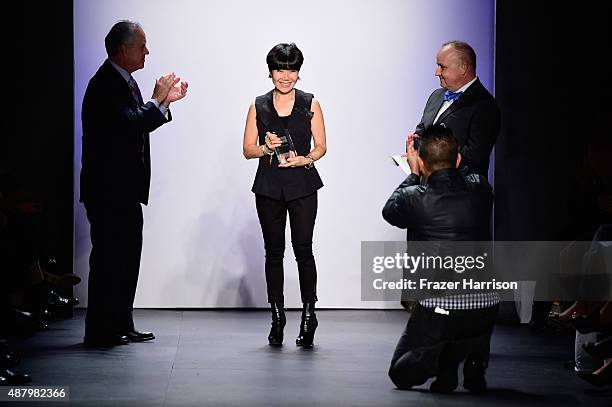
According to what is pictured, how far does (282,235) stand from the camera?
207 inches

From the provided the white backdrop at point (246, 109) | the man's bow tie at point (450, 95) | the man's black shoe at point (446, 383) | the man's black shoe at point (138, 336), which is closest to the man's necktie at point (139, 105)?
the man's black shoe at point (138, 336)

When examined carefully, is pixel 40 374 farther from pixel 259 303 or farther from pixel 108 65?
pixel 259 303

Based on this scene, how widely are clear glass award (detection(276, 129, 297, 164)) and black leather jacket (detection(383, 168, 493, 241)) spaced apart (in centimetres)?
102

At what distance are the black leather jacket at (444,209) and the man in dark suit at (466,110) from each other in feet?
2.31

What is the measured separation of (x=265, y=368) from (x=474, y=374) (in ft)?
3.07

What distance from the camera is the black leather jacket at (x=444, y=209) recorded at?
419 centimetres

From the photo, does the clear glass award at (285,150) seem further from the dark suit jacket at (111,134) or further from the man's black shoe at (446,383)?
the man's black shoe at (446,383)

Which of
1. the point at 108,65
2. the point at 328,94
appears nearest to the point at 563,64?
the point at 328,94

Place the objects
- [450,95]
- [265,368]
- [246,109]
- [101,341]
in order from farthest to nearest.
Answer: [246,109]
[101,341]
[450,95]
[265,368]

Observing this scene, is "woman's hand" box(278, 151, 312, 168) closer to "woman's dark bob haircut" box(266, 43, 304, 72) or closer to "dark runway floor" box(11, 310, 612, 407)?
"woman's dark bob haircut" box(266, 43, 304, 72)

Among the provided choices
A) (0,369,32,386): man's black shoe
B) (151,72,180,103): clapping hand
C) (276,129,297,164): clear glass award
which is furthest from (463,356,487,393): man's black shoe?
(151,72,180,103): clapping hand

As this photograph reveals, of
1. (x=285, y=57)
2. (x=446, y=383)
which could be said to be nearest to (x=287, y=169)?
(x=285, y=57)

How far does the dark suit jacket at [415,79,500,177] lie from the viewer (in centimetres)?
494

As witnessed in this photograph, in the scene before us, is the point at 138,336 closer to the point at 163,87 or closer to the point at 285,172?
the point at 285,172
